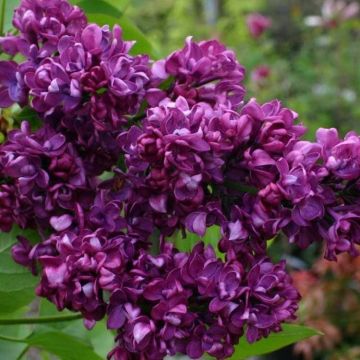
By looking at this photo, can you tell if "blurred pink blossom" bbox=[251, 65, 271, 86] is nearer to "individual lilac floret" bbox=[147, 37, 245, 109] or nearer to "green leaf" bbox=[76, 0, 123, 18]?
"green leaf" bbox=[76, 0, 123, 18]

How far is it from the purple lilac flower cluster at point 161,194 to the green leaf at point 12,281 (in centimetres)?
10

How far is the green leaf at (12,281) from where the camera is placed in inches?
27.2

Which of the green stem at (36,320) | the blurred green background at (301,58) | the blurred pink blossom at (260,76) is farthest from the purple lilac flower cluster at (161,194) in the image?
the blurred pink blossom at (260,76)

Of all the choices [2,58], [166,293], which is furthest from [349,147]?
[2,58]

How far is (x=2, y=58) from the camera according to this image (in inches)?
28.0

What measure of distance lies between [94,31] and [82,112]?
0.19ft

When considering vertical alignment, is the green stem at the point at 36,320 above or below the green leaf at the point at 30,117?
below

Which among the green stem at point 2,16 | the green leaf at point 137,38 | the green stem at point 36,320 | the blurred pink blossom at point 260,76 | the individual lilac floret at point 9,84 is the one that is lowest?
the green stem at point 36,320

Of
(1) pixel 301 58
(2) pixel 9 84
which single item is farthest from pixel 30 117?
(1) pixel 301 58

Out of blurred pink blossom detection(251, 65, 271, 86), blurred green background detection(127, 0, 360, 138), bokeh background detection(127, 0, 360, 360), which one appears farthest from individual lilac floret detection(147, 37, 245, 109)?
blurred pink blossom detection(251, 65, 271, 86)

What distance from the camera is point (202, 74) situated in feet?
2.00

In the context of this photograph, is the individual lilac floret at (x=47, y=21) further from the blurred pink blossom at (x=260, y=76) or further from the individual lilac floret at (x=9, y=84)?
the blurred pink blossom at (x=260, y=76)

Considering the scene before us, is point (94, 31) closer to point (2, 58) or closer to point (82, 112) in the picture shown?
point (82, 112)

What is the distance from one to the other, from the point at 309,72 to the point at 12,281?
4.52m
